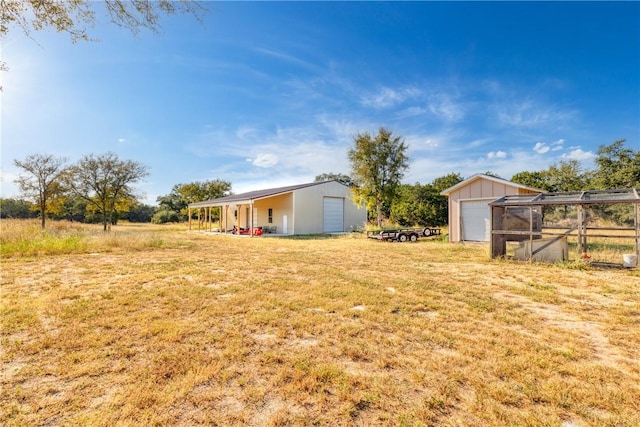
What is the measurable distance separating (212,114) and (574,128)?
80.9ft

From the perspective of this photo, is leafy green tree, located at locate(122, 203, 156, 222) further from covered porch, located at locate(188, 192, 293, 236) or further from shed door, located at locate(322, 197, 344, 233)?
shed door, located at locate(322, 197, 344, 233)

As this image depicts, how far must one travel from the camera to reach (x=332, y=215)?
21656mm

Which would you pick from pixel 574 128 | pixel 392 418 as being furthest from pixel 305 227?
pixel 574 128

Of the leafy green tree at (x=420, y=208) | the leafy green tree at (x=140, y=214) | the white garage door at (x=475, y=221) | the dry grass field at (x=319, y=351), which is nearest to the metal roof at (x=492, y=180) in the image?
the white garage door at (x=475, y=221)

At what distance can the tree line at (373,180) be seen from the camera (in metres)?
19.2

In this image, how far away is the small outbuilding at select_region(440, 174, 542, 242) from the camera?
39.5 feet

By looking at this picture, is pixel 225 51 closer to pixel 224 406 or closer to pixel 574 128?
pixel 224 406

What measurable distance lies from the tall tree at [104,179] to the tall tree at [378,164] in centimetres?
2001

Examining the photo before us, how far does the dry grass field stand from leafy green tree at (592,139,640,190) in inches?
1035

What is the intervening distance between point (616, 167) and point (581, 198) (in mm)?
26215

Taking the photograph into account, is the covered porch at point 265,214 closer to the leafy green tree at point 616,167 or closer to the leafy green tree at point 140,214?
the leafy green tree at point 616,167

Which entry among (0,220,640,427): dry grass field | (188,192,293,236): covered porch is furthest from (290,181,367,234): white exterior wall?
(0,220,640,427): dry grass field

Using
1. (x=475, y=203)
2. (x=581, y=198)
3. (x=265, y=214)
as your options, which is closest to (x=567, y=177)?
(x=475, y=203)

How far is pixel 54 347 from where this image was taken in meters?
2.87
